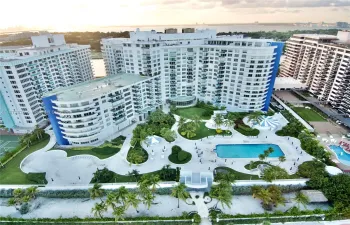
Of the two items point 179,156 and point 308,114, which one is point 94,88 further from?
point 308,114

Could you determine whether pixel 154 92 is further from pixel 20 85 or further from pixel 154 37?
pixel 20 85

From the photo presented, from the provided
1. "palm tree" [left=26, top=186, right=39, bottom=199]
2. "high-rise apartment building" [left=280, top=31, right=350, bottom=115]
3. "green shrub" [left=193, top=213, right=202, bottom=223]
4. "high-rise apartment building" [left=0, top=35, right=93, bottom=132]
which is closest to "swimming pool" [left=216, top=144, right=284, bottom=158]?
"green shrub" [left=193, top=213, right=202, bottom=223]

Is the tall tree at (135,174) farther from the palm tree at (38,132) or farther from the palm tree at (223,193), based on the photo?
the palm tree at (38,132)

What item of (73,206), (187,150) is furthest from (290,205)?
(73,206)

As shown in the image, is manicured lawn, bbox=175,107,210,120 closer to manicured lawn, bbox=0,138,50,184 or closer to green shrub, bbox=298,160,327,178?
green shrub, bbox=298,160,327,178

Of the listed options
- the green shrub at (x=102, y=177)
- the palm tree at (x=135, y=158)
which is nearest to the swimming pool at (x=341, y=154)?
the palm tree at (x=135, y=158)

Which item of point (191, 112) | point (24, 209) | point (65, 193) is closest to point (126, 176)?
point (65, 193)
